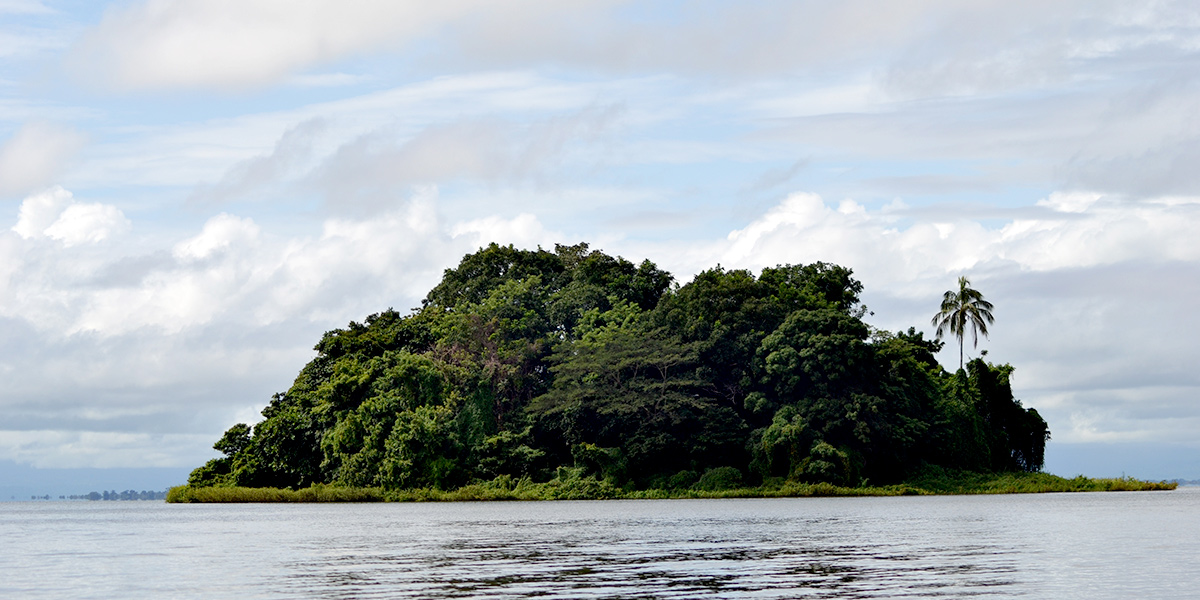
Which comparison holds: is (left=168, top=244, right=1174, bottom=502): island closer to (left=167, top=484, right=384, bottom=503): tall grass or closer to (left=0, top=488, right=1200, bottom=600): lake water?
(left=167, top=484, right=384, bottom=503): tall grass

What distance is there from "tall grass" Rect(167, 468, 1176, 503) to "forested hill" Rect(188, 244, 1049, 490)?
71 centimetres

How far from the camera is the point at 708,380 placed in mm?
78750

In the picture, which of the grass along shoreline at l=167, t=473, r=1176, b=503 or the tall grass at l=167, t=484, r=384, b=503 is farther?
the tall grass at l=167, t=484, r=384, b=503

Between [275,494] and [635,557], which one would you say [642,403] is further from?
[635,557]

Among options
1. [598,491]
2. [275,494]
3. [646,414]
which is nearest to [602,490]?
[598,491]

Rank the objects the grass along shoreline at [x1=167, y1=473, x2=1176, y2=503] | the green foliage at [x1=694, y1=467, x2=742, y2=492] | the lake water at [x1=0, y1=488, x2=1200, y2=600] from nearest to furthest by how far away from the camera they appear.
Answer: the lake water at [x1=0, y1=488, x2=1200, y2=600], the grass along shoreline at [x1=167, y1=473, x2=1176, y2=503], the green foliage at [x1=694, y1=467, x2=742, y2=492]

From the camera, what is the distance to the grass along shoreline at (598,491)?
249 feet

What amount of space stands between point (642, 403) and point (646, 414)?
1499 mm

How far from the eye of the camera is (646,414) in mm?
77750

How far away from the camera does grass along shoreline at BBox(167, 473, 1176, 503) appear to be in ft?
249

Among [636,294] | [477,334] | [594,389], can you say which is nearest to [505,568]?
[594,389]

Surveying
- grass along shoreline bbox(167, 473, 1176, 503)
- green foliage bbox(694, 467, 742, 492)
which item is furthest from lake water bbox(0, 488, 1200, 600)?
green foliage bbox(694, 467, 742, 492)

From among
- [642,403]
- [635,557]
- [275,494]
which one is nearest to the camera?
[635,557]

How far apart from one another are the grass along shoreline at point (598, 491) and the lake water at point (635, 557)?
23.0 m
